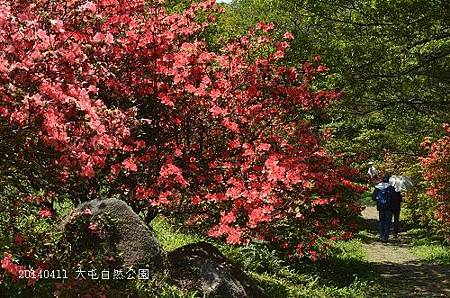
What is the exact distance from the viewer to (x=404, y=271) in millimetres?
10859

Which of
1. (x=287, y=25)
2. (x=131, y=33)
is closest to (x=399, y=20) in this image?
(x=131, y=33)

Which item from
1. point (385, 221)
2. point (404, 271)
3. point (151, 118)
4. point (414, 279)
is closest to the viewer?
point (151, 118)

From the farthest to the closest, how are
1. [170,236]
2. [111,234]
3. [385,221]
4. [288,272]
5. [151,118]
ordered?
[385,221] < [170,236] < [288,272] < [151,118] < [111,234]

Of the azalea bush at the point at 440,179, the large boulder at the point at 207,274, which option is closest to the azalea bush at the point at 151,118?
the large boulder at the point at 207,274

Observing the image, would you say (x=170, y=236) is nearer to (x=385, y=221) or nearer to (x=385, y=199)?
(x=385, y=199)

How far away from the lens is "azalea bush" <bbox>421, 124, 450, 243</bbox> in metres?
13.2

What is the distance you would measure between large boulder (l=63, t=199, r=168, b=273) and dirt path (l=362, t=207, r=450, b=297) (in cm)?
491

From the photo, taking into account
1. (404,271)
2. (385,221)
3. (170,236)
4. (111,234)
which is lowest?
(404,271)

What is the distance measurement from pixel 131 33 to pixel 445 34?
6.11 metres

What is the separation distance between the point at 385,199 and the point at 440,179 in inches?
57.3

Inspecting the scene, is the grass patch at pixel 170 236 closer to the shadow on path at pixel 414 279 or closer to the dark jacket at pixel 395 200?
the shadow on path at pixel 414 279

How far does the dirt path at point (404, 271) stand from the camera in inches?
355

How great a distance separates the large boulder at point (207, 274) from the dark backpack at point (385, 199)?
328 inches

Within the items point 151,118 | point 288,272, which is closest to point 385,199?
point 288,272
